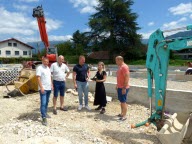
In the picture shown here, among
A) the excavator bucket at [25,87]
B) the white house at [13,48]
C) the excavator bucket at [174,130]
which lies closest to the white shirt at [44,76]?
the excavator bucket at [174,130]

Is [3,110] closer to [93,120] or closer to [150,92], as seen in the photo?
[93,120]

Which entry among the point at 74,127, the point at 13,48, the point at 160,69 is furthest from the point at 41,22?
the point at 13,48

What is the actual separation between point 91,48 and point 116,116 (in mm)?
42562

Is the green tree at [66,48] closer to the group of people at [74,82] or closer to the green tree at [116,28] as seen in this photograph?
the green tree at [116,28]

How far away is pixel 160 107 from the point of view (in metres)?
5.48

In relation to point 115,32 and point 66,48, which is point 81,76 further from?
point 66,48

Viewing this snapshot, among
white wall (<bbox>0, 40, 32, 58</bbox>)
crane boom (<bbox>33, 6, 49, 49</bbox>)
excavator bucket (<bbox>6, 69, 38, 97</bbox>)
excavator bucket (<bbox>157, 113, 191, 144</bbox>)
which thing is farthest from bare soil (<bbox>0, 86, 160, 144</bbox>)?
white wall (<bbox>0, 40, 32, 58</bbox>)

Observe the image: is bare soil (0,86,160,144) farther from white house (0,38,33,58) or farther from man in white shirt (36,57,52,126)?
white house (0,38,33,58)

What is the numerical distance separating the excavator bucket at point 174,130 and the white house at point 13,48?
6432 centimetres

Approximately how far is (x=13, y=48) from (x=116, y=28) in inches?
1162

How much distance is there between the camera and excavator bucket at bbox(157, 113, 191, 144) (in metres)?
4.61

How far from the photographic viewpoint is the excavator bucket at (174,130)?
461 cm

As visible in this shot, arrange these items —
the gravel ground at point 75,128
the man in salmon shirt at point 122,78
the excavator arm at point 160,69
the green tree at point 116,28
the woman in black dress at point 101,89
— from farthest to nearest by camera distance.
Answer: the green tree at point 116,28 < the woman in black dress at point 101,89 < the man in salmon shirt at point 122,78 < the gravel ground at point 75,128 < the excavator arm at point 160,69

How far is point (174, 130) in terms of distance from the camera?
521 centimetres
